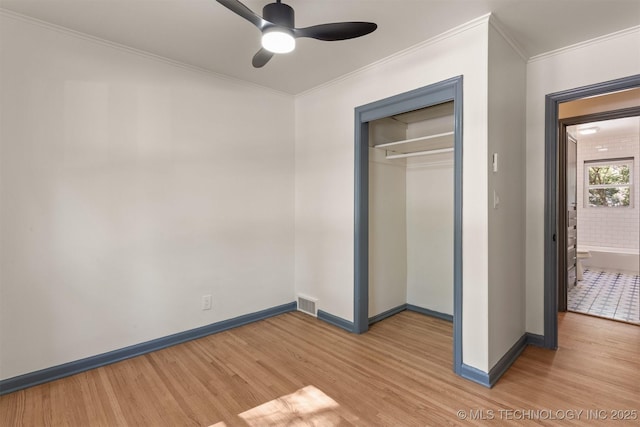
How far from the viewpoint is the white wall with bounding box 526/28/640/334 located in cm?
254

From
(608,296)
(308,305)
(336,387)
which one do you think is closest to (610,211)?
(608,296)

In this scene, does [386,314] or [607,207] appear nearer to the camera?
[386,314]

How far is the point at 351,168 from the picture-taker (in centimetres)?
315

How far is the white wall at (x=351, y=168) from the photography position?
222 cm

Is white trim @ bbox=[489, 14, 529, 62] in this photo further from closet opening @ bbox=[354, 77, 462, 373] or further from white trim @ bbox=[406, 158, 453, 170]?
white trim @ bbox=[406, 158, 453, 170]

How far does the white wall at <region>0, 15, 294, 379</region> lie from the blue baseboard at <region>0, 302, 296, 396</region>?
0.05 metres

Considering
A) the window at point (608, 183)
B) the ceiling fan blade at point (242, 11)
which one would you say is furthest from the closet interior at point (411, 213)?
the window at point (608, 183)

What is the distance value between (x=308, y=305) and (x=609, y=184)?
6650mm

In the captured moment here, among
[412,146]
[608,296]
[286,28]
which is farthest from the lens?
[608,296]

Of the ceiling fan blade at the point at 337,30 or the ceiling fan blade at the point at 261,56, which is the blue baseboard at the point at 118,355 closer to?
the ceiling fan blade at the point at 261,56

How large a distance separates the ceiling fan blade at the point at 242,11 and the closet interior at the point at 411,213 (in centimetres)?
187

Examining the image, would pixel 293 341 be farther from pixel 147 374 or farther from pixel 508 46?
pixel 508 46

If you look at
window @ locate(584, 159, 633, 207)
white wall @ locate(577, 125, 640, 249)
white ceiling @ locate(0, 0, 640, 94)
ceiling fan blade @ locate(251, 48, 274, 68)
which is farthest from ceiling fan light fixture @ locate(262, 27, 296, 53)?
window @ locate(584, 159, 633, 207)

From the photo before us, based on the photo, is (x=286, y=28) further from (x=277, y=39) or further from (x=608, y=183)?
(x=608, y=183)
